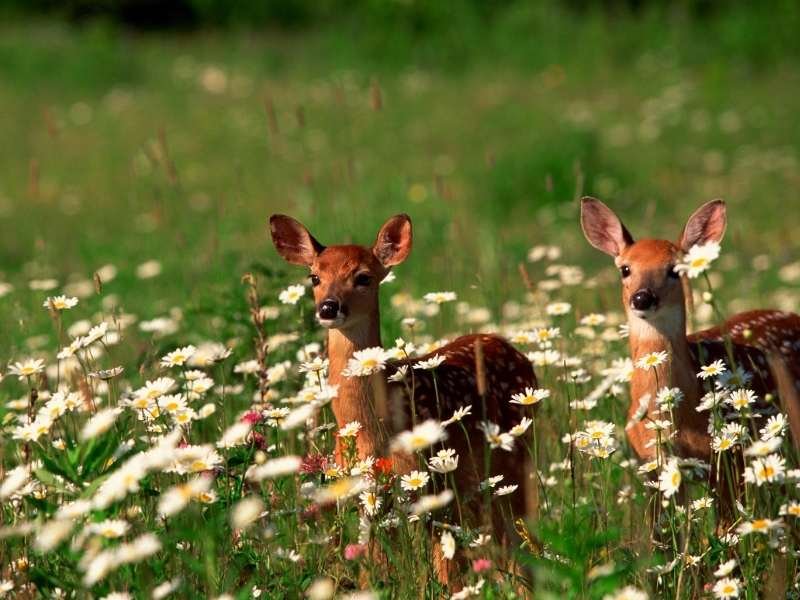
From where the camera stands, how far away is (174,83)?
18703mm

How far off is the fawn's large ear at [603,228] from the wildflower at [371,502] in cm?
159

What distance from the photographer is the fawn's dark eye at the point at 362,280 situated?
452 centimetres

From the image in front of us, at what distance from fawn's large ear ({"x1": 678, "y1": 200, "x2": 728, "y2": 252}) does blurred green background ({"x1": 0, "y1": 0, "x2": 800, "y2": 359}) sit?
92 centimetres

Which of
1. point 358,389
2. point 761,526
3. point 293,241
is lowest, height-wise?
point 761,526

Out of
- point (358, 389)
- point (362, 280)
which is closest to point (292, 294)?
point (362, 280)

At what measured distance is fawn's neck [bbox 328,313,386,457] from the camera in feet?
14.1

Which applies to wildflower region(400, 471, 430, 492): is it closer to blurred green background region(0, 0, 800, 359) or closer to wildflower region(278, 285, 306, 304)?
wildflower region(278, 285, 306, 304)

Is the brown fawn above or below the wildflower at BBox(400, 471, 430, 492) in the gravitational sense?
above

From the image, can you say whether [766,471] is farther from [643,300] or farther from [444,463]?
[643,300]

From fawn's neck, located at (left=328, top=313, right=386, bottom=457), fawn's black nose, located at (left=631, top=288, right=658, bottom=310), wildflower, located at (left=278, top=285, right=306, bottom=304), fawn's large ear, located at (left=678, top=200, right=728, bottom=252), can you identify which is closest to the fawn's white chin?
fawn's neck, located at (left=328, top=313, right=386, bottom=457)

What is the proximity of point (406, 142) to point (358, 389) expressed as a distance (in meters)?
10.2

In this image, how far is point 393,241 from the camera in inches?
189

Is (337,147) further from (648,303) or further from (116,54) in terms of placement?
(648,303)

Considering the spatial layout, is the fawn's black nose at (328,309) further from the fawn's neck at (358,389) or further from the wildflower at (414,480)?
the wildflower at (414,480)
